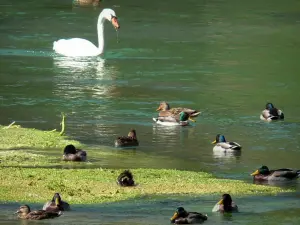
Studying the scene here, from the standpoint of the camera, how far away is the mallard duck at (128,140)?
20688 millimetres

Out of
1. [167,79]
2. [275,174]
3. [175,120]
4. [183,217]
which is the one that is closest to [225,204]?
[183,217]

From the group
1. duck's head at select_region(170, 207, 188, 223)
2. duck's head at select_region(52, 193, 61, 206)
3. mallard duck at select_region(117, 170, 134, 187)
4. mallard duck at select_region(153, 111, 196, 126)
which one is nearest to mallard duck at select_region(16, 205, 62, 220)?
duck's head at select_region(52, 193, 61, 206)

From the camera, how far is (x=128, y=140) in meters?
20.7

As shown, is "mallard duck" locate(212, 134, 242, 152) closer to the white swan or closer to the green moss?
the green moss

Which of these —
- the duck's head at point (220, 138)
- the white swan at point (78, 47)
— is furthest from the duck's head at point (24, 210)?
the white swan at point (78, 47)

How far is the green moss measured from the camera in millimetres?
16734

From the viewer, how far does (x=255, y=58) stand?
108 ft

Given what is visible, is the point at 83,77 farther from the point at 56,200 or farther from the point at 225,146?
the point at 56,200

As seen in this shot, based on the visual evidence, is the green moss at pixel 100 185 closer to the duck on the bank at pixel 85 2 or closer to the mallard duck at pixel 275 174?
the mallard duck at pixel 275 174

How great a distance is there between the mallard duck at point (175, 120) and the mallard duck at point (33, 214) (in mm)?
8584

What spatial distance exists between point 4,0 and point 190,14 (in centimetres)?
814

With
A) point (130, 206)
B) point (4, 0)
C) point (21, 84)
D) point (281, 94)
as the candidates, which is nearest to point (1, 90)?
point (21, 84)

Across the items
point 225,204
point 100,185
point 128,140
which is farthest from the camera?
point 128,140

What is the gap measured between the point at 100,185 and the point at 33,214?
2.65 metres
